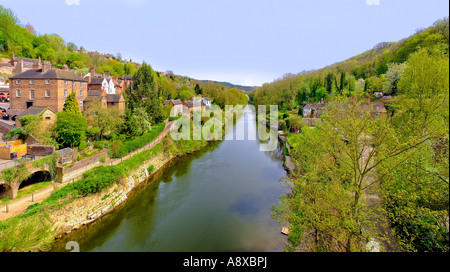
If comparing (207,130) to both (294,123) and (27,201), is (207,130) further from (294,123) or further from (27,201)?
(27,201)

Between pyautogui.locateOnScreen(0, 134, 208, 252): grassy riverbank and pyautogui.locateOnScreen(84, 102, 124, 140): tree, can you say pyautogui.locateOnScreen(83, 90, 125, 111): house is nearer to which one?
pyautogui.locateOnScreen(84, 102, 124, 140): tree

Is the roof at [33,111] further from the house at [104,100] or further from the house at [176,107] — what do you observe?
the house at [176,107]

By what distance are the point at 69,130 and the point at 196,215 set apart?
35.6ft

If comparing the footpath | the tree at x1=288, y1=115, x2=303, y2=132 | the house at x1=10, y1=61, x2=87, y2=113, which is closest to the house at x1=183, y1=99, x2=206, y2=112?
the tree at x1=288, y1=115, x2=303, y2=132

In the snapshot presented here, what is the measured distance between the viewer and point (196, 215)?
12203 millimetres

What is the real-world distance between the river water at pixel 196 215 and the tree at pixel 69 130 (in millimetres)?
5883

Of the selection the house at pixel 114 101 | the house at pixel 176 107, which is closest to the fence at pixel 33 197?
the house at pixel 114 101

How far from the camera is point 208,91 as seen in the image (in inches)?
2511

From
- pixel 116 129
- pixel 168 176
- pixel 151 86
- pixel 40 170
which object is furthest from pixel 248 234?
pixel 151 86

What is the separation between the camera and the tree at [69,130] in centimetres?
1537

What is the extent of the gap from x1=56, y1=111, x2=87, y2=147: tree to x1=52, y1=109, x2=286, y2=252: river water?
5.88m

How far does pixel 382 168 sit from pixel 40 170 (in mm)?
15889

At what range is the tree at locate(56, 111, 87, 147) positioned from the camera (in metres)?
15.4
